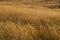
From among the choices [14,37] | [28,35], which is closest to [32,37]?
[28,35]

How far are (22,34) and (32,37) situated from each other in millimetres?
365

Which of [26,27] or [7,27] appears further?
[26,27]

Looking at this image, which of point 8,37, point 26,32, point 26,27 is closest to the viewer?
point 8,37

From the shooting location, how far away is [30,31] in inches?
315

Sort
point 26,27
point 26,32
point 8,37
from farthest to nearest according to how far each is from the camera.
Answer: point 26,27 → point 26,32 → point 8,37

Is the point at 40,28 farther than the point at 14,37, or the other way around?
the point at 40,28

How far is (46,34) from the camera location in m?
7.97

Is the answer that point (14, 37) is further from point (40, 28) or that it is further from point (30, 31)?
point (40, 28)

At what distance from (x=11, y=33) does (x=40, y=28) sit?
1.38 metres

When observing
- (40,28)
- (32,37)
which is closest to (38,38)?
(32,37)

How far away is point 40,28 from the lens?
847 cm

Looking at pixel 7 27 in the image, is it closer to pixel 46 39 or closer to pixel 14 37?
pixel 14 37

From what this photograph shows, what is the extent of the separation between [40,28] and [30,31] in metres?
0.58

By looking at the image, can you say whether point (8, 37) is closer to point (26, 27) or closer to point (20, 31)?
point (20, 31)
